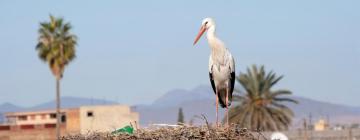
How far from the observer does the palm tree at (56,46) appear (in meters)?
74.5

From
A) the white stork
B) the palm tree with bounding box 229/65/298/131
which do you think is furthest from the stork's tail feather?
the palm tree with bounding box 229/65/298/131

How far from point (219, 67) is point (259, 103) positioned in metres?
54.3

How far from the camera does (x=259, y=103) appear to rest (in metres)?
72.1

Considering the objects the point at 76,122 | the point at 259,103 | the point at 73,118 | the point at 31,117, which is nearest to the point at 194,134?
the point at 259,103

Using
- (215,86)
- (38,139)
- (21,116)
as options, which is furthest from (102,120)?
(215,86)

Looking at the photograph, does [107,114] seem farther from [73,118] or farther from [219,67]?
[219,67]

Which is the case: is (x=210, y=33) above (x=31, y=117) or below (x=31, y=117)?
below

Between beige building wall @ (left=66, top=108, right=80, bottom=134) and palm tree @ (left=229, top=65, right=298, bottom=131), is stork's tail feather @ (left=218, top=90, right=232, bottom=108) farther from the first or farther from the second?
beige building wall @ (left=66, top=108, right=80, bottom=134)

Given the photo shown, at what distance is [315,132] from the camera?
74438 millimetres

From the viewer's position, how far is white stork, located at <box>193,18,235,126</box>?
16844mm

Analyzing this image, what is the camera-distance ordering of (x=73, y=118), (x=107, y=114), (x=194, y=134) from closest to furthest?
1. (x=194, y=134)
2. (x=73, y=118)
3. (x=107, y=114)

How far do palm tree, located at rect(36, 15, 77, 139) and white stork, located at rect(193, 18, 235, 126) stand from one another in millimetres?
56254

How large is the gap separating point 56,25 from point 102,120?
74.9ft

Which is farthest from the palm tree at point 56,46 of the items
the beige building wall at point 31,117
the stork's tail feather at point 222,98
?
the stork's tail feather at point 222,98
